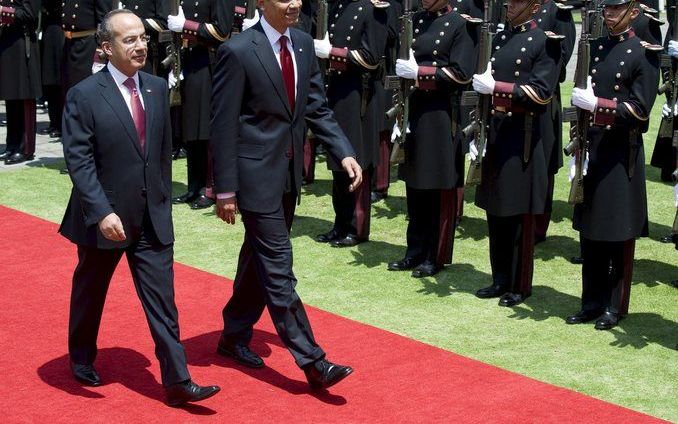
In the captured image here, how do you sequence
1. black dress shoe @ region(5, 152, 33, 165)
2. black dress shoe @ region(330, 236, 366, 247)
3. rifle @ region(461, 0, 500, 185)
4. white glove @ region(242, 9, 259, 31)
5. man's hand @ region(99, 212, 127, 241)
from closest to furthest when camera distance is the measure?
man's hand @ region(99, 212, 127, 241), rifle @ region(461, 0, 500, 185), black dress shoe @ region(330, 236, 366, 247), white glove @ region(242, 9, 259, 31), black dress shoe @ region(5, 152, 33, 165)

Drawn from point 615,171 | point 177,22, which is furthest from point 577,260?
point 177,22

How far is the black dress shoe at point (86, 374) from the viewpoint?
248 inches

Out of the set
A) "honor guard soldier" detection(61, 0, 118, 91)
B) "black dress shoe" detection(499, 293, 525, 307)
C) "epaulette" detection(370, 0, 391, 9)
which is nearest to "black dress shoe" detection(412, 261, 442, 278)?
"black dress shoe" detection(499, 293, 525, 307)

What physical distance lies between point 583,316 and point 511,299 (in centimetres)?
50

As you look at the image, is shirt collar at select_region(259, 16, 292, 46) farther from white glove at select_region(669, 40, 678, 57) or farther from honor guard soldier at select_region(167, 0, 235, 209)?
white glove at select_region(669, 40, 678, 57)

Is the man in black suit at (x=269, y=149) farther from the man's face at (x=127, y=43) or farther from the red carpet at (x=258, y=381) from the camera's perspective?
the man's face at (x=127, y=43)

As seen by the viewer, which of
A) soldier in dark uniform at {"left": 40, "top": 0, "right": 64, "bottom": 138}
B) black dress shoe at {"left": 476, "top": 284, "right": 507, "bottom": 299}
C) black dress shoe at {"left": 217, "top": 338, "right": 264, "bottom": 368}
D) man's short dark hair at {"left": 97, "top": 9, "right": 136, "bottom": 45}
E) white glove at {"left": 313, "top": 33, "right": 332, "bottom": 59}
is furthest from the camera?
soldier in dark uniform at {"left": 40, "top": 0, "right": 64, "bottom": 138}

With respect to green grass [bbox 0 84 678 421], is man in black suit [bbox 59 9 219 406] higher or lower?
higher

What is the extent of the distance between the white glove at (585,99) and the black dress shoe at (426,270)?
1730mm

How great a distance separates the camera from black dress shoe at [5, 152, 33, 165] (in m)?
11.9

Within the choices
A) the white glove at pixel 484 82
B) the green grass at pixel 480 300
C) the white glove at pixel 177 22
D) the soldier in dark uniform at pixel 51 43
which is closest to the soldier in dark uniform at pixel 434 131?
the green grass at pixel 480 300

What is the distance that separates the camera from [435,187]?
27.6 feet

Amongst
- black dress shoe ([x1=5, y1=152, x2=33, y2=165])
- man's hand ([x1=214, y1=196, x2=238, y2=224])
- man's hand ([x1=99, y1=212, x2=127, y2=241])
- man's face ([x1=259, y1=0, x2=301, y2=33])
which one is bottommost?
black dress shoe ([x1=5, y1=152, x2=33, y2=165])

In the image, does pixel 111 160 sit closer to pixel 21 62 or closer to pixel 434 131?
pixel 434 131
